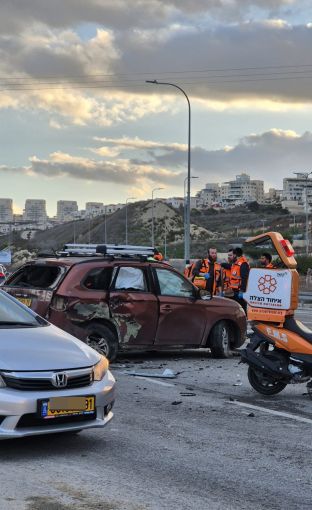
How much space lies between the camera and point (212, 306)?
472 inches

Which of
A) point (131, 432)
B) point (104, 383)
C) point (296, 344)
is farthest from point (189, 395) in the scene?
point (104, 383)

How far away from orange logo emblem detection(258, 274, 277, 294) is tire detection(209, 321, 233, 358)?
10.8ft

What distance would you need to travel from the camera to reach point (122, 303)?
11023 millimetres

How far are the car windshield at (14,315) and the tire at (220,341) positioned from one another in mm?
5371

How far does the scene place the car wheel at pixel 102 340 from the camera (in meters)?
10.8

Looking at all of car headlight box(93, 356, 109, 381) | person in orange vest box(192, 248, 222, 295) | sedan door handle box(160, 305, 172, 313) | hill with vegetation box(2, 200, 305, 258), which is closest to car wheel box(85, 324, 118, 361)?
sedan door handle box(160, 305, 172, 313)

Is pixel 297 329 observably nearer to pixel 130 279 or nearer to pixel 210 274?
pixel 130 279

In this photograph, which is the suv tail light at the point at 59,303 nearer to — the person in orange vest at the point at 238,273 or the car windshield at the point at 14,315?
the car windshield at the point at 14,315

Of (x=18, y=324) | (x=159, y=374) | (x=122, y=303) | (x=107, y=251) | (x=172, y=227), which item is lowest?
(x=159, y=374)

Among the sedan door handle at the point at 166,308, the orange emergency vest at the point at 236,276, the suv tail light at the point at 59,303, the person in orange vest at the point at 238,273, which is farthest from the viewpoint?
the orange emergency vest at the point at 236,276

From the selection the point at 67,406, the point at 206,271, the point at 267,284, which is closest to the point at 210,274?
the point at 206,271

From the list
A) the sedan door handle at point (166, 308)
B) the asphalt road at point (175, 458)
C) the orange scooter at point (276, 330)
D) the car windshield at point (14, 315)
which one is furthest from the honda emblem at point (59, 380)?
the sedan door handle at point (166, 308)

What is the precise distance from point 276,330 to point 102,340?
3148mm

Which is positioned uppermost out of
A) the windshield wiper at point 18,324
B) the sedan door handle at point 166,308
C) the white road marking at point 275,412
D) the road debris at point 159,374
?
the windshield wiper at point 18,324
